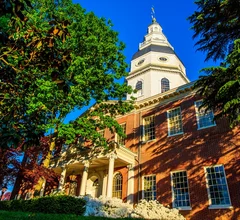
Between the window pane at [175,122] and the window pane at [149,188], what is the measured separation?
380cm

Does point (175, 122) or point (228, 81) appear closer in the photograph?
point (228, 81)

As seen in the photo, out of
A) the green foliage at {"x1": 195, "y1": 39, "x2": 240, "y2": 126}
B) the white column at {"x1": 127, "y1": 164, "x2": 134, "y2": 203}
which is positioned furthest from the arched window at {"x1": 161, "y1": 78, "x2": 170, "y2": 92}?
the green foliage at {"x1": 195, "y1": 39, "x2": 240, "y2": 126}

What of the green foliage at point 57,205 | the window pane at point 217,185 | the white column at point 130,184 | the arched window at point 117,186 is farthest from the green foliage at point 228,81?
the arched window at point 117,186

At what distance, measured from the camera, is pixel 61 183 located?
1773 cm

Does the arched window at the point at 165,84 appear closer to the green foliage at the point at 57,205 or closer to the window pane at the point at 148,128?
the window pane at the point at 148,128

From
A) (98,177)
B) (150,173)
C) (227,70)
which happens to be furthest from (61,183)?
(227,70)

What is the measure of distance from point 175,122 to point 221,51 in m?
6.77

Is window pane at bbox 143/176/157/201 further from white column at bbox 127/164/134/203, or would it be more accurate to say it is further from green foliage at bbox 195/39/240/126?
green foliage at bbox 195/39/240/126

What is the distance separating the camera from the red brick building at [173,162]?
492 inches

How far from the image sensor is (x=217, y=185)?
1256 centimetres

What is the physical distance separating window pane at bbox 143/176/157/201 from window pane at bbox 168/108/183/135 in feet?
12.5

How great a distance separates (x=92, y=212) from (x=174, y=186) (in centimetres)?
577

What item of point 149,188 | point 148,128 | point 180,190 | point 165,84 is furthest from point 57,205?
point 165,84

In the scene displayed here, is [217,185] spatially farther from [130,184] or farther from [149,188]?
[130,184]
